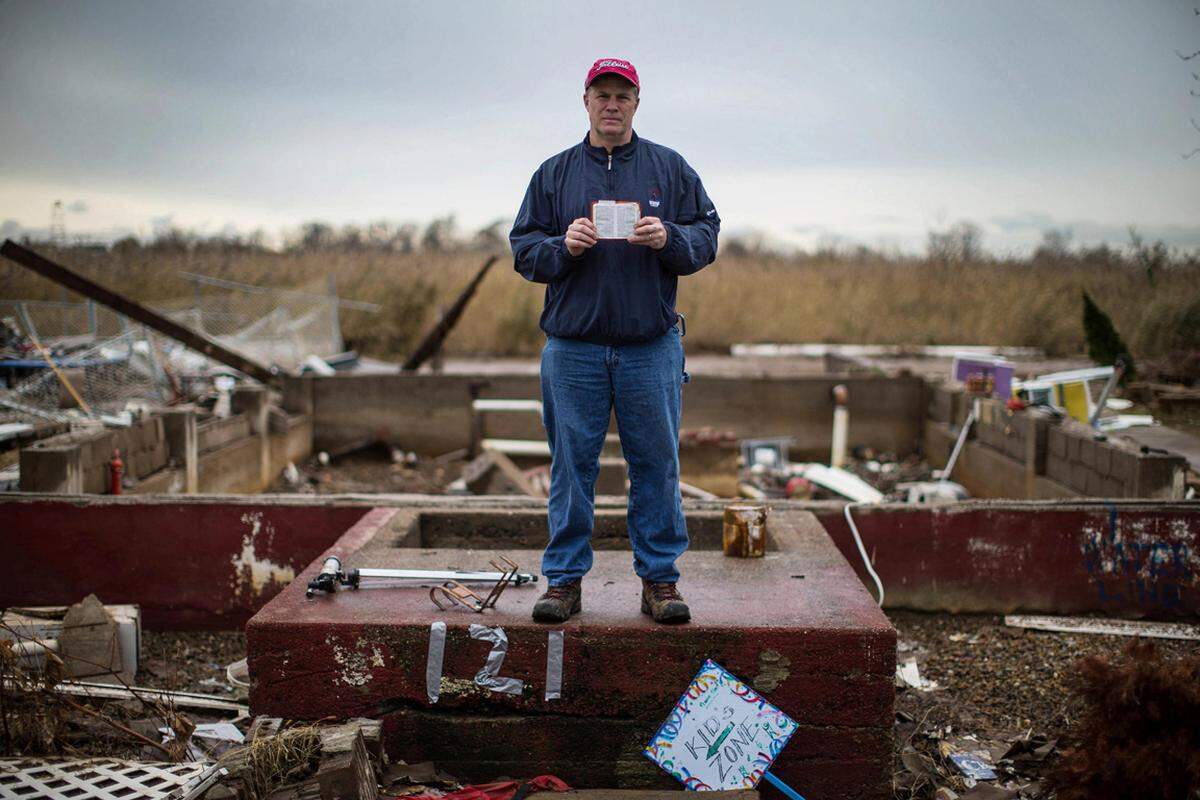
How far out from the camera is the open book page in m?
3.48

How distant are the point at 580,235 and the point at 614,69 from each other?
0.65 metres

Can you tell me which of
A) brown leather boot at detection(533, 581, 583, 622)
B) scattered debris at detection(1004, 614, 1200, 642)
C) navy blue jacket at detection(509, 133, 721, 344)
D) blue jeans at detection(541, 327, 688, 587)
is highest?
navy blue jacket at detection(509, 133, 721, 344)

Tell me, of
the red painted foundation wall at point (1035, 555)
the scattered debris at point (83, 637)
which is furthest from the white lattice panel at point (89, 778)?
the red painted foundation wall at point (1035, 555)

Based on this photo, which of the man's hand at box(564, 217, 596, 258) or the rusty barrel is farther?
the rusty barrel

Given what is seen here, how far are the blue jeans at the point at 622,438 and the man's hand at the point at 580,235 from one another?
1.48 feet

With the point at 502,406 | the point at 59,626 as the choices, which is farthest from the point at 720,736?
the point at 502,406

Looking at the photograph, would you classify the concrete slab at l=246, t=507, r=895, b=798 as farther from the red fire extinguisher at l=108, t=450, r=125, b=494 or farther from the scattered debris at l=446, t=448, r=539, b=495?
the scattered debris at l=446, t=448, r=539, b=495

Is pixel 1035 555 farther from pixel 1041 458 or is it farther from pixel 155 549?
pixel 155 549

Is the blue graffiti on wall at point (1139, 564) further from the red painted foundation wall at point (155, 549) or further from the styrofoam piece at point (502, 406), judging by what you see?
the styrofoam piece at point (502, 406)

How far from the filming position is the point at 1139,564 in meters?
5.88

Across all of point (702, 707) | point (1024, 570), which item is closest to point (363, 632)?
point (702, 707)

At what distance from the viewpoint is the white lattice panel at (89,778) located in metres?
3.55

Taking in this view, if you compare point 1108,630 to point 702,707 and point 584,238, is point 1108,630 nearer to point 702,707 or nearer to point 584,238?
point 702,707

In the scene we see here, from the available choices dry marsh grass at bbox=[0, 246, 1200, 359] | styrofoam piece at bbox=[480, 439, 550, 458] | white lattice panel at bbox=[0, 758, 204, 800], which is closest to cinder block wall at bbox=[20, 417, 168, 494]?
white lattice panel at bbox=[0, 758, 204, 800]
